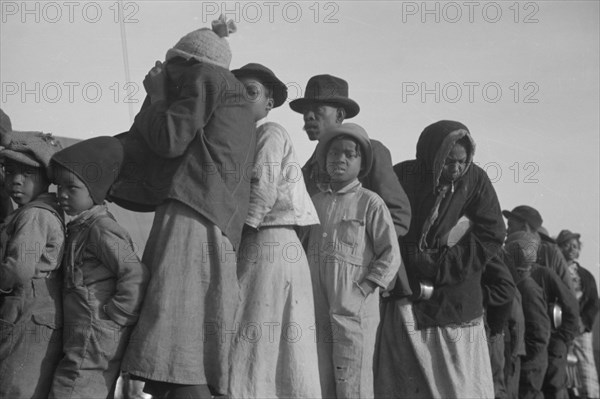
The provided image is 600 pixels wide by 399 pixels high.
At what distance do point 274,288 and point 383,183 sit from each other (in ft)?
4.40

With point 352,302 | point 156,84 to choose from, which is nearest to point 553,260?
point 352,302

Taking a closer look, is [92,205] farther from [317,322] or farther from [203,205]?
[317,322]

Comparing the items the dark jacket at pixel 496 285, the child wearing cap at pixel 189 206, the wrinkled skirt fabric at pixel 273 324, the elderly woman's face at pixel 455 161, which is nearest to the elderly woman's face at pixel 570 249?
the dark jacket at pixel 496 285

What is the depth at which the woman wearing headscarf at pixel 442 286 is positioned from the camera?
21.6ft

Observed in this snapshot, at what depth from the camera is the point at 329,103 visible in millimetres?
6973

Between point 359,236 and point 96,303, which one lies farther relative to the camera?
point 359,236

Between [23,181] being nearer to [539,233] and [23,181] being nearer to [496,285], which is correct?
[496,285]

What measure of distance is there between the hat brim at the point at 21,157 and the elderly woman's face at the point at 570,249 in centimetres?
829

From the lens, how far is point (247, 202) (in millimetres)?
5383

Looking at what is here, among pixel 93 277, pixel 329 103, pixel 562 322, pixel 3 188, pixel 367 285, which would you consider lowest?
pixel 562 322

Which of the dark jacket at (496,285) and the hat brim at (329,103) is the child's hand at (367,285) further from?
the dark jacket at (496,285)

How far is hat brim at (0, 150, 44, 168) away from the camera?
539 centimetres

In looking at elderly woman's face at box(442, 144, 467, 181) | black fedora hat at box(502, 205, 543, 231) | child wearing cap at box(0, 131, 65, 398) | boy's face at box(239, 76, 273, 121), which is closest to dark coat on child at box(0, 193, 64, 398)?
child wearing cap at box(0, 131, 65, 398)

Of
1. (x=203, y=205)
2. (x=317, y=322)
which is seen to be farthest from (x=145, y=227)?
(x=203, y=205)
